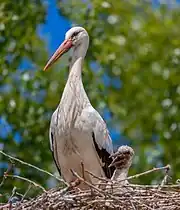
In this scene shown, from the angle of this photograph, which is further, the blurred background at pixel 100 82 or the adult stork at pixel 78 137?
the blurred background at pixel 100 82

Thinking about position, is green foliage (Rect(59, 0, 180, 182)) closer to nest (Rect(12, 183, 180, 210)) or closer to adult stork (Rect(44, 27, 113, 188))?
adult stork (Rect(44, 27, 113, 188))

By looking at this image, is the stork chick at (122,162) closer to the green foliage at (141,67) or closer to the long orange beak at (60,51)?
the long orange beak at (60,51)

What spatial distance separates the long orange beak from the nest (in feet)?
5.71

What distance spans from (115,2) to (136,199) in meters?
9.54

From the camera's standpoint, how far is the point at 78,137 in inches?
318

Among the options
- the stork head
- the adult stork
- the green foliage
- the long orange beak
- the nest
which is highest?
the green foliage

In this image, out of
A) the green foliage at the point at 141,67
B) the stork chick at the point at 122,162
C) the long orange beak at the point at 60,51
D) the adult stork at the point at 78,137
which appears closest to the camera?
the stork chick at the point at 122,162

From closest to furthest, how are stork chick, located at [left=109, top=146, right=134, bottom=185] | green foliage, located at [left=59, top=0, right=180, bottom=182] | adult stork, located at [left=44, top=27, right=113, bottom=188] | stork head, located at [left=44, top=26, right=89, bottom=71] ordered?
1. stork chick, located at [left=109, top=146, right=134, bottom=185]
2. adult stork, located at [left=44, top=27, right=113, bottom=188]
3. stork head, located at [left=44, top=26, right=89, bottom=71]
4. green foliage, located at [left=59, top=0, right=180, bottom=182]

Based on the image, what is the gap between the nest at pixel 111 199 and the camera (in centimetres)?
678

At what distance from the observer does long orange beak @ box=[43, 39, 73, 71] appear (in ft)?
27.6

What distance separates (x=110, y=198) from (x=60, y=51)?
2.06 m

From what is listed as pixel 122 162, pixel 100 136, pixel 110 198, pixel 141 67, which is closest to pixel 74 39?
pixel 100 136

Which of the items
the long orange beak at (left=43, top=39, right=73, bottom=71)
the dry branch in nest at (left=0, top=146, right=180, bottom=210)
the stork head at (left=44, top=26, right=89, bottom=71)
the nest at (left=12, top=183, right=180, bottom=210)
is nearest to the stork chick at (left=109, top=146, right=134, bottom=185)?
the dry branch in nest at (left=0, top=146, right=180, bottom=210)

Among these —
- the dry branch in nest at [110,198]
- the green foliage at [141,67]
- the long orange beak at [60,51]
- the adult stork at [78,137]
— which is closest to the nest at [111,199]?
the dry branch in nest at [110,198]
